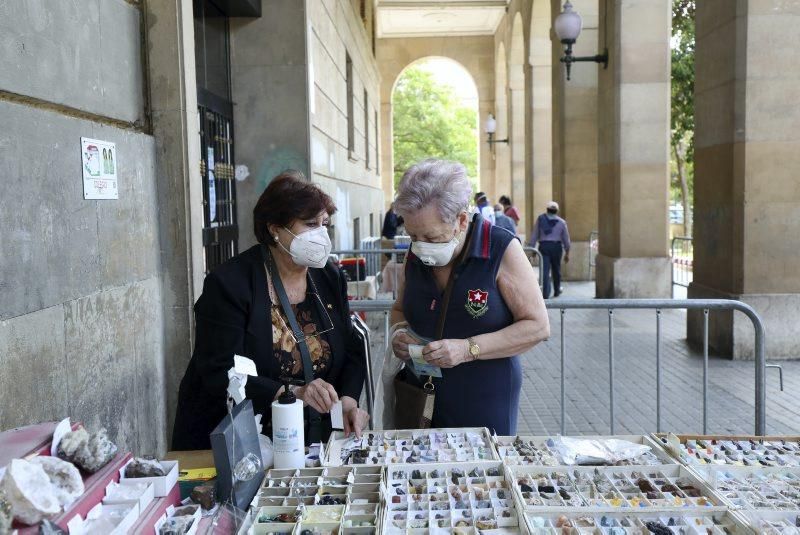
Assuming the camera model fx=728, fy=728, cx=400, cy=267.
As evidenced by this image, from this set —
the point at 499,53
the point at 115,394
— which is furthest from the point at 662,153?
the point at 499,53

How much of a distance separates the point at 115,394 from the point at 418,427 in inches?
64.9

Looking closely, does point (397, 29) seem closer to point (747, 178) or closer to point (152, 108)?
point (747, 178)

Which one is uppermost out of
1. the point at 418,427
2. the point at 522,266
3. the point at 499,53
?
the point at 499,53

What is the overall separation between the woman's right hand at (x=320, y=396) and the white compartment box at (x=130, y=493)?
875mm

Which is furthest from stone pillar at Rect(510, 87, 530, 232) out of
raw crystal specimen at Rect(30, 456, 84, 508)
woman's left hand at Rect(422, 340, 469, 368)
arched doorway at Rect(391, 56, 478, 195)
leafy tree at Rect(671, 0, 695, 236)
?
raw crystal specimen at Rect(30, 456, 84, 508)

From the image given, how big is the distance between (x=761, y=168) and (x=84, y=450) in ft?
27.4

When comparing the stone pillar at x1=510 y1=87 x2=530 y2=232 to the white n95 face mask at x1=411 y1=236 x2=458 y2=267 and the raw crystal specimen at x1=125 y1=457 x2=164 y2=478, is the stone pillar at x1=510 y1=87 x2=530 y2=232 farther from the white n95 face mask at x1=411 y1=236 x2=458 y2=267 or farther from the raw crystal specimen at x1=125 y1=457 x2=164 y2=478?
the raw crystal specimen at x1=125 y1=457 x2=164 y2=478

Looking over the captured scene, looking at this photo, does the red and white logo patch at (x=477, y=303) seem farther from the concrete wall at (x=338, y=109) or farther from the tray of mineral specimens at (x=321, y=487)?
the concrete wall at (x=338, y=109)

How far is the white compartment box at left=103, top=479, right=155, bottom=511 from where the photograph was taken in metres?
1.94

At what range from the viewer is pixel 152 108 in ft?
14.6

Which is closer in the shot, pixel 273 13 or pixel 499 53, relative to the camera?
pixel 273 13

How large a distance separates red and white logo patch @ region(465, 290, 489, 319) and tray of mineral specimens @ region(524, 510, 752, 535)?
1.07 m

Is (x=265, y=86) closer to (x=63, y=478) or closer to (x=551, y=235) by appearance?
(x=63, y=478)

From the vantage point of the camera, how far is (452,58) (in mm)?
35500
